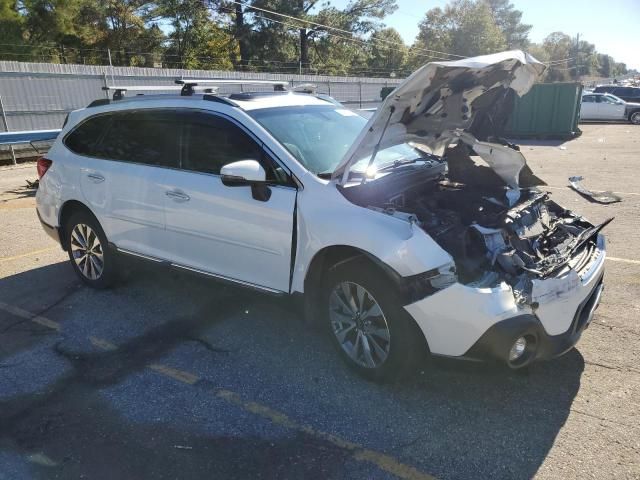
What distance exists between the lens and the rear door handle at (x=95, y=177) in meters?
4.88

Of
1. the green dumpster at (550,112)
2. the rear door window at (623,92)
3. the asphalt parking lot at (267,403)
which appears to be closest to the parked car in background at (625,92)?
the rear door window at (623,92)

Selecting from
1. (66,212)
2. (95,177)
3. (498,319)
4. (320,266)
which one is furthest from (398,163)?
(66,212)

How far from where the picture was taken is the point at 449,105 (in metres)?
3.79

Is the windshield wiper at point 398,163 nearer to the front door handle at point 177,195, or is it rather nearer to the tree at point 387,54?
the front door handle at point 177,195

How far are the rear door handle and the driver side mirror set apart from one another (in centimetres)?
173

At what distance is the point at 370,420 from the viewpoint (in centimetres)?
311

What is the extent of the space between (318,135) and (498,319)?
203cm

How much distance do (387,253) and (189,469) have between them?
5.20 feet

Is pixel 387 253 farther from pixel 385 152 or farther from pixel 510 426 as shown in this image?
pixel 385 152

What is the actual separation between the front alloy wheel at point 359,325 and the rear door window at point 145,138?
1.84 metres

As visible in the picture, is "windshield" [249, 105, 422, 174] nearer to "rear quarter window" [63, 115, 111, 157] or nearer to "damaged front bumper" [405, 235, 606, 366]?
"damaged front bumper" [405, 235, 606, 366]

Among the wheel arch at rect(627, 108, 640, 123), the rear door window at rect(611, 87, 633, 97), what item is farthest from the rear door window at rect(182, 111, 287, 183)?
the rear door window at rect(611, 87, 633, 97)

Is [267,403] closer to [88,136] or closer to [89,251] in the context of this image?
[89,251]

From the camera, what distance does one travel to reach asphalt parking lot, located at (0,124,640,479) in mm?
2775
